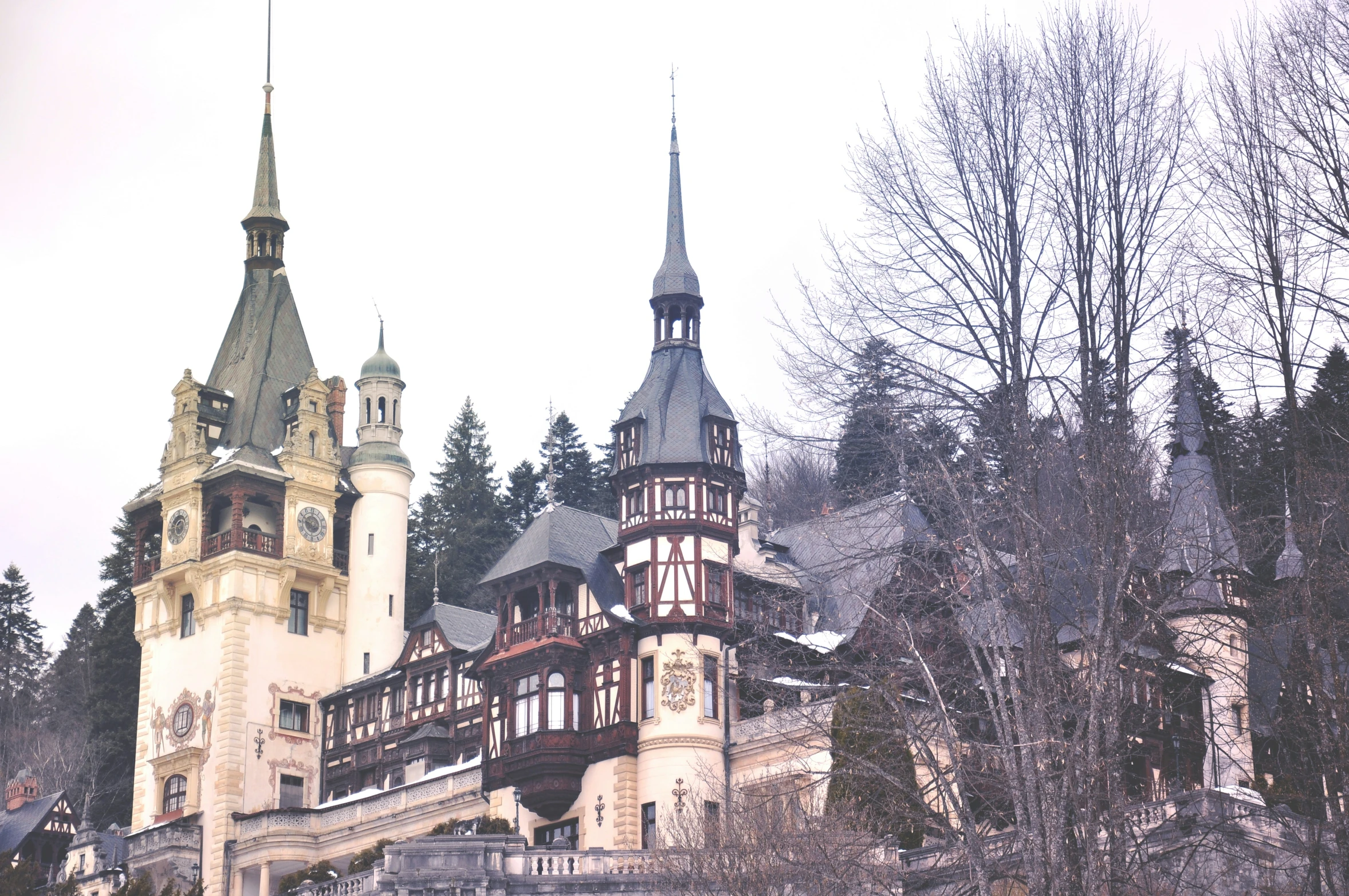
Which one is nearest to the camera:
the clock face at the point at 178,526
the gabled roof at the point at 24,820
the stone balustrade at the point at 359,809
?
the stone balustrade at the point at 359,809

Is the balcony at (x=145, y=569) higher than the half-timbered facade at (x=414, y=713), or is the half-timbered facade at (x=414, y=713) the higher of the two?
the balcony at (x=145, y=569)

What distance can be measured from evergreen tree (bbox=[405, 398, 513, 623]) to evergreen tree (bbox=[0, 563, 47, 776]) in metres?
20.9

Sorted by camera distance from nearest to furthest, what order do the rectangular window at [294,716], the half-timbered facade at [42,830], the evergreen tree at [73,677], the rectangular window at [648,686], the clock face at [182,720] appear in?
the rectangular window at [648,686] < the clock face at [182,720] < the rectangular window at [294,716] < the half-timbered facade at [42,830] < the evergreen tree at [73,677]

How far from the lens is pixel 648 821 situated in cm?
4838

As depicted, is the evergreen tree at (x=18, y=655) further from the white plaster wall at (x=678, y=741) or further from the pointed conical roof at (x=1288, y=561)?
the pointed conical roof at (x=1288, y=561)

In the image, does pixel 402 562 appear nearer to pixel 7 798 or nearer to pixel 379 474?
pixel 379 474

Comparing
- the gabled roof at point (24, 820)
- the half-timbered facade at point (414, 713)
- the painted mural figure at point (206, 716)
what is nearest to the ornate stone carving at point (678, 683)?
the half-timbered facade at point (414, 713)

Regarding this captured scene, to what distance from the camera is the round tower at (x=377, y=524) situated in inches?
2579

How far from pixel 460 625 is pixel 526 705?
9810mm

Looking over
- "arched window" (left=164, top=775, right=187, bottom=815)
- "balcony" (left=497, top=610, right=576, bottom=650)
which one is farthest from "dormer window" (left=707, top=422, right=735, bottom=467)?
"arched window" (left=164, top=775, right=187, bottom=815)

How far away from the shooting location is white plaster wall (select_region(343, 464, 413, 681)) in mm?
65312

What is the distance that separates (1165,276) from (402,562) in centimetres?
4764

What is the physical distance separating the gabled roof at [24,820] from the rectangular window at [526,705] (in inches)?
1018

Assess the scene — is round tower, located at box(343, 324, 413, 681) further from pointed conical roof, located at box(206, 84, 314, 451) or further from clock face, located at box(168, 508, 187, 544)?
clock face, located at box(168, 508, 187, 544)
